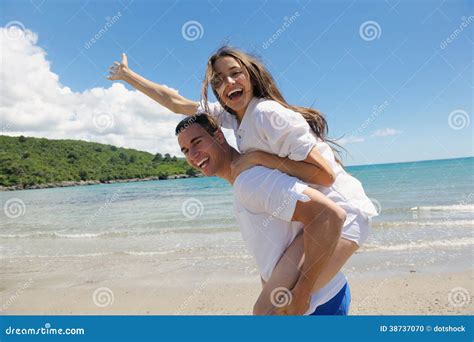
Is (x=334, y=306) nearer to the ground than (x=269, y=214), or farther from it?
nearer to the ground

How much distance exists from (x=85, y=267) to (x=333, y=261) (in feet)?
26.1

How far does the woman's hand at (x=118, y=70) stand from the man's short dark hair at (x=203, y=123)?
0.98m

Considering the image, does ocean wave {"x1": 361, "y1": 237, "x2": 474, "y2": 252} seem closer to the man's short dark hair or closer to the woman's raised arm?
the woman's raised arm

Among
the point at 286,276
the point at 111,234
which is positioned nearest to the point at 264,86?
the point at 286,276

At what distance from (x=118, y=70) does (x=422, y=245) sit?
769 centimetres

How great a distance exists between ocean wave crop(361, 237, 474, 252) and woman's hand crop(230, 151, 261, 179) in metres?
7.14

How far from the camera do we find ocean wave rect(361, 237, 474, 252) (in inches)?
326

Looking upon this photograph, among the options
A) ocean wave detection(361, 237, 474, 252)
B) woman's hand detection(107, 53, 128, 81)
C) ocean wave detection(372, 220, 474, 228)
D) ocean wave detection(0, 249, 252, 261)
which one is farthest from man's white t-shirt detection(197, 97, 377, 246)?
ocean wave detection(372, 220, 474, 228)

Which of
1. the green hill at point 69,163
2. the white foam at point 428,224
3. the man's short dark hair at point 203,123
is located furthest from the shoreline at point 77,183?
the man's short dark hair at point 203,123

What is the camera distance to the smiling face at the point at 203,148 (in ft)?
6.56

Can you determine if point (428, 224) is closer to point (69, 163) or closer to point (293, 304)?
point (293, 304)

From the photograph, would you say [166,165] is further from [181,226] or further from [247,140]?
[247,140]

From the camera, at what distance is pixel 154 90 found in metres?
2.74
